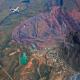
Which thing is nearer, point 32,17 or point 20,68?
point 20,68

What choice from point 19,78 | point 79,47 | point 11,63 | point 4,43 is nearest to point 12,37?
point 4,43

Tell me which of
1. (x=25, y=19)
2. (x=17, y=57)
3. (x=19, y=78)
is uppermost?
(x=25, y=19)

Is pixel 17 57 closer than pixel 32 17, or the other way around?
pixel 17 57

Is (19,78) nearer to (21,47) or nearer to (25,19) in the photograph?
(21,47)

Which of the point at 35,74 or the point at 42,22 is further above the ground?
the point at 42,22

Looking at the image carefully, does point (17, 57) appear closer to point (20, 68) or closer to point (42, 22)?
point (20, 68)

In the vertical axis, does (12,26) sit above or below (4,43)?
above

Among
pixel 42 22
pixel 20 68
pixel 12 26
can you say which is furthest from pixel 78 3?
pixel 20 68

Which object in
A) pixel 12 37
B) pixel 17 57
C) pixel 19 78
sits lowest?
pixel 19 78
